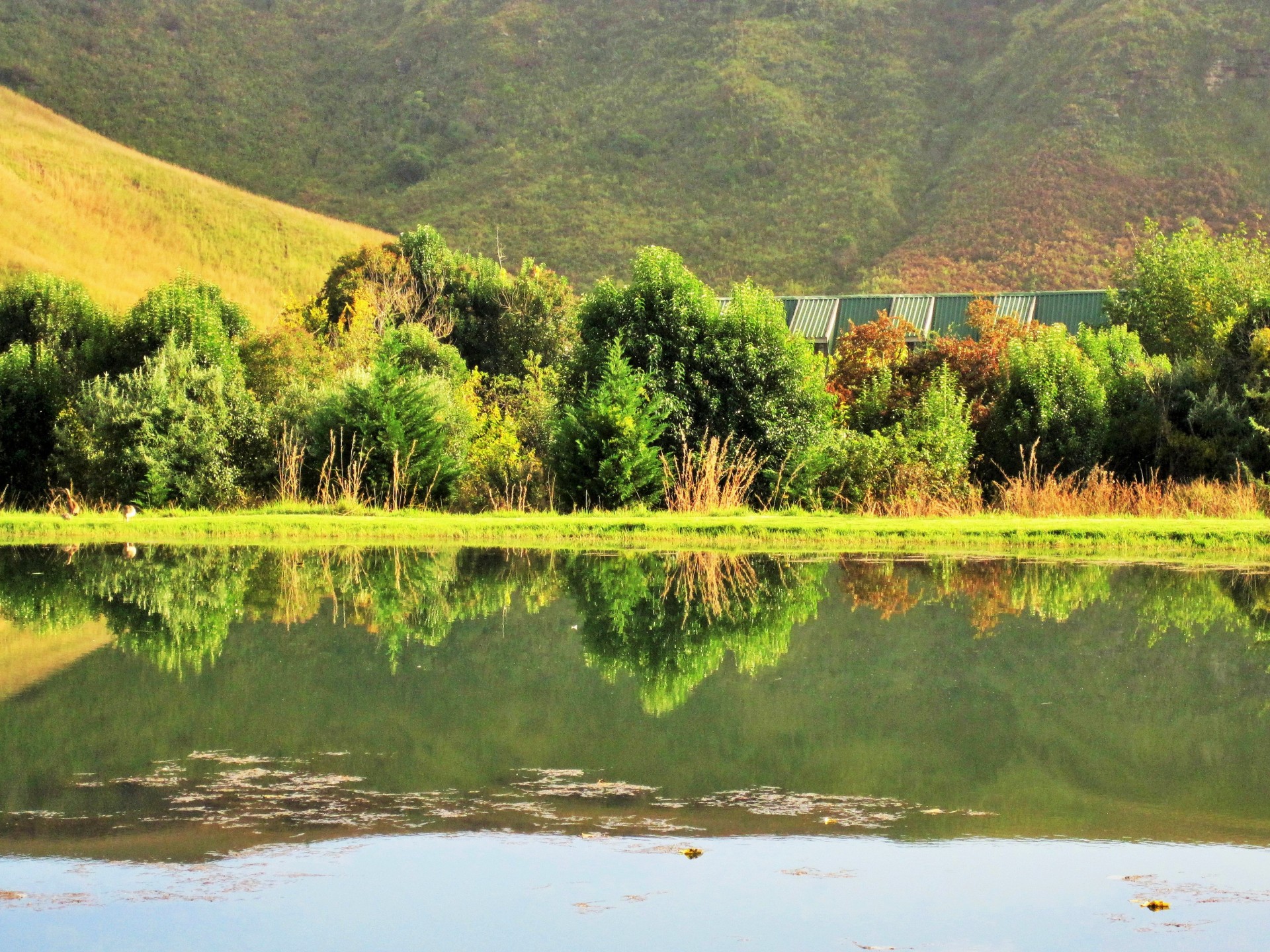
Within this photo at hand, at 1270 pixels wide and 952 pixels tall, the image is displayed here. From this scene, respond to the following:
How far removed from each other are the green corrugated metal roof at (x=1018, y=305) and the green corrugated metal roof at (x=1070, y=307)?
0.68 feet

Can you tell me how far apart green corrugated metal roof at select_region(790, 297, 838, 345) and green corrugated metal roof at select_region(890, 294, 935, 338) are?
83.2 inches

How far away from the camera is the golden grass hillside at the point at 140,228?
158 feet

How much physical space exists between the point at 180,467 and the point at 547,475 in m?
5.86

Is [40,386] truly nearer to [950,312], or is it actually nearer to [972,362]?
[972,362]

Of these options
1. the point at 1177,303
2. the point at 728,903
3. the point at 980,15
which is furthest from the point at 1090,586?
the point at 980,15

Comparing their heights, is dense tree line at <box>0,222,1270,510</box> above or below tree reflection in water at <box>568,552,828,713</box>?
above

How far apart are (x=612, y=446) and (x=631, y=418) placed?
0.51 meters

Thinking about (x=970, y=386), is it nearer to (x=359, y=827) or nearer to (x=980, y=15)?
(x=359, y=827)

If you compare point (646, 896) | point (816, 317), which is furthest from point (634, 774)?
point (816, 317)

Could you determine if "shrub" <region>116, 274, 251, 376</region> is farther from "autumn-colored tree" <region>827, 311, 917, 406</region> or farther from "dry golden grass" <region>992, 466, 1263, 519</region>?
"dry golden grass" <region>992, 466, 1263, 519</region>

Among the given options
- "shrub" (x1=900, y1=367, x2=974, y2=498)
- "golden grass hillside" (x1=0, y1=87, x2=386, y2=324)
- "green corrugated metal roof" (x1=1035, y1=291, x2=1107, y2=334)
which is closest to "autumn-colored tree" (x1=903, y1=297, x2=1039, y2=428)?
"shrub" (x1=900, y1=367, x2=974, y2=498)

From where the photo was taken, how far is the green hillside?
249 ft

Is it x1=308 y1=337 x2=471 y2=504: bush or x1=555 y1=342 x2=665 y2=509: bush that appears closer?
x1=555 y1=342 x2=665 y2=509: bush

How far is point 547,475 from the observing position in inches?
923
